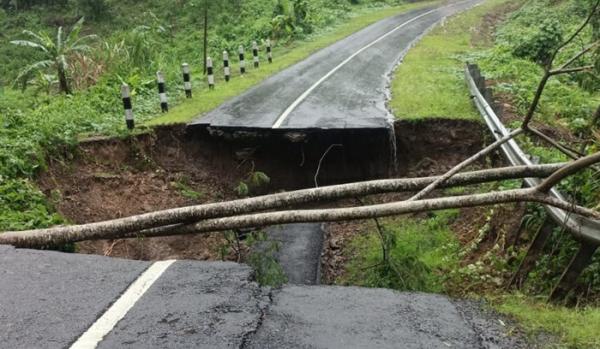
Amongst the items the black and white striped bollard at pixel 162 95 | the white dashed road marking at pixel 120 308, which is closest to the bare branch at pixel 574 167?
the white dashed road marking at pixel 120 308

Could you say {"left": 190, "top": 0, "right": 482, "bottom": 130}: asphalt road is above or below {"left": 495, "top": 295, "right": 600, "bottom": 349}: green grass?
above

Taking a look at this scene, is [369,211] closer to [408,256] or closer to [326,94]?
[408,256]

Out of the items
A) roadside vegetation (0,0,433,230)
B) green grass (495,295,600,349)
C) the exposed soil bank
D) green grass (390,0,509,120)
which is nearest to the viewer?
green grass (495,295,600,349)

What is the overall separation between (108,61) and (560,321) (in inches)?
546

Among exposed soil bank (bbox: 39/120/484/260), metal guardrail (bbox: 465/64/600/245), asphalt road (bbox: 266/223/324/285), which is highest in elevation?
metal guardrail (bbox: 465/64/600/245)

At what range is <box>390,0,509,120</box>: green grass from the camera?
36.0 feet

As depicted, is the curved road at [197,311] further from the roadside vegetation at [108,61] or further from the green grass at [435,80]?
the green grass at [435,80]

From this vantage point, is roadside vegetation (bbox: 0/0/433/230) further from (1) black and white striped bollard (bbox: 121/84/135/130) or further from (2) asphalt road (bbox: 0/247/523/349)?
(2) asphalt road (bbox: 0/247/523/349)

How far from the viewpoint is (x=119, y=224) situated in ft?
17.2

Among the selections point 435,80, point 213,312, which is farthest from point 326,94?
point 213,312

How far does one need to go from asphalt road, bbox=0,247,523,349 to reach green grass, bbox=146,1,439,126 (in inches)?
256

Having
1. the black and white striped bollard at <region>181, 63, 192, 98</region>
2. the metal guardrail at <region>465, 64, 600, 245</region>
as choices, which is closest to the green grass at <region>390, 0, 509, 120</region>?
the metal guardrail at <region>465, 64, 600, 245</region>

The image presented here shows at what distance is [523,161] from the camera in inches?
258

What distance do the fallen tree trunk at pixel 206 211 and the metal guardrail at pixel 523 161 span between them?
48 cm
